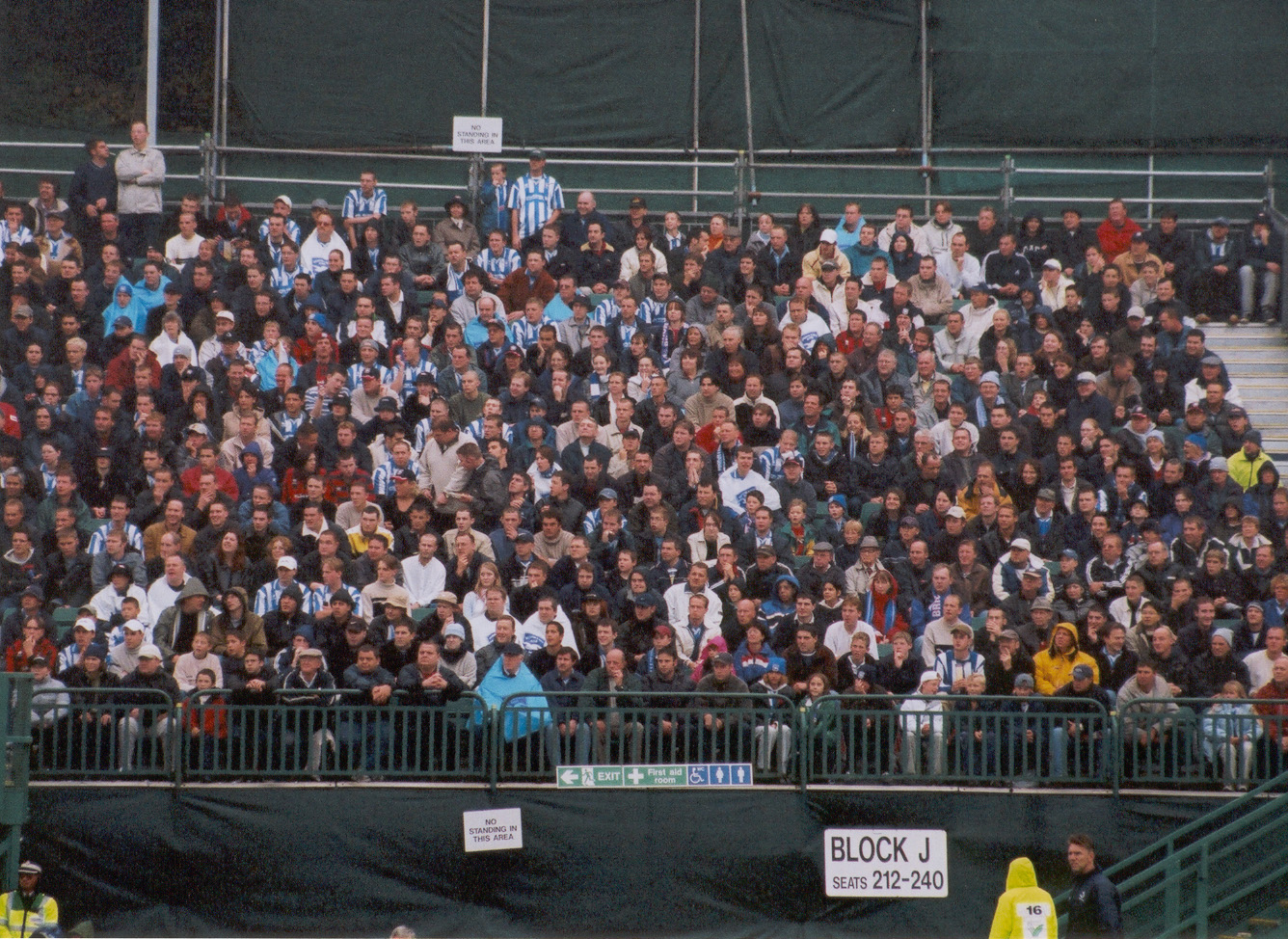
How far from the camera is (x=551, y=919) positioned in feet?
50.3

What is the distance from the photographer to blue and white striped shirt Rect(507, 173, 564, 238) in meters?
23.0

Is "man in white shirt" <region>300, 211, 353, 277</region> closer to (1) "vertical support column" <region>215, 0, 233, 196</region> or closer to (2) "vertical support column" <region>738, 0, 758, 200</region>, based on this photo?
(1) "vertical support column" <region>215, 0, 233, 196</region>

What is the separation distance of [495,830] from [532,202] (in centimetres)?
997

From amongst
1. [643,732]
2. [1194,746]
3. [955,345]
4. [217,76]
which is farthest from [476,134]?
[1194,746]

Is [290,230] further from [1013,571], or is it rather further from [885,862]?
[885,862]

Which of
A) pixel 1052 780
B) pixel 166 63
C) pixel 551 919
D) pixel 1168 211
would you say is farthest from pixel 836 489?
pixel 166 63

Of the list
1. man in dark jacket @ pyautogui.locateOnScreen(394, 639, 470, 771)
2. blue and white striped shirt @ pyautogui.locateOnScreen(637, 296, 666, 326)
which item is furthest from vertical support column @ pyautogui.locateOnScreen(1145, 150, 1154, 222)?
man in dark jacket @ pyautogui.locateOnScreen(394, 639, 470, 771)

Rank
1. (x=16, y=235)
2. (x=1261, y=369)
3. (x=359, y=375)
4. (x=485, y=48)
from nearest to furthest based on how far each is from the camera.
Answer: (x=359, y=375)
(x=1261, y=369)
(x=16, y=235)
(x=485, y=48)

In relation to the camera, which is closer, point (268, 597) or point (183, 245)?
point (268, 597)

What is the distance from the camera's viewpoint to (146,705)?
49.5 ft

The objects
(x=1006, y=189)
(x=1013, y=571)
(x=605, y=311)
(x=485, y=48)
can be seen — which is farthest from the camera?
(x=485, y=48)

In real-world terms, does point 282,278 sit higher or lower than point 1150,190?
lower

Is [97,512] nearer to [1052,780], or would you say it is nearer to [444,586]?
[444,586]

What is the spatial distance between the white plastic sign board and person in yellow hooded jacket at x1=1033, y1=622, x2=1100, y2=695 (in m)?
12.3
